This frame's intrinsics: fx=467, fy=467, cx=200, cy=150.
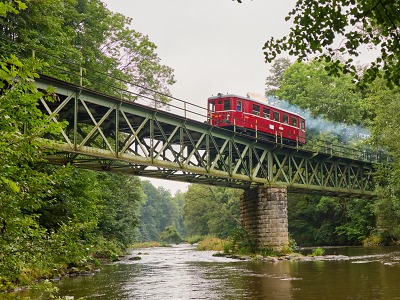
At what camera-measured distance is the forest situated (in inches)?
241

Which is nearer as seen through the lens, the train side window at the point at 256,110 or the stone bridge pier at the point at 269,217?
the stone bridge pier at the point at 269,217

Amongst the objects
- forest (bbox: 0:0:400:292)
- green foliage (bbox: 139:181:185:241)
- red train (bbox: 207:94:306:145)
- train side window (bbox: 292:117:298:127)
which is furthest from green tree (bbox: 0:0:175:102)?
green foliage (bbox: 139:181:185:241)

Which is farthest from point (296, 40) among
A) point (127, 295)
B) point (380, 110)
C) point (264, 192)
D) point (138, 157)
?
point (380, 110)

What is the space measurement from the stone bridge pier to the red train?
4.06 m

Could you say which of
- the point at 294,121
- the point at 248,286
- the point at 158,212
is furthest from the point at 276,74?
the point at 158,212

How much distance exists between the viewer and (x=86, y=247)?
272 inches

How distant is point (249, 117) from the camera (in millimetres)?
34594

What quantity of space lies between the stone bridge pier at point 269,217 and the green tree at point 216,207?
2817cm

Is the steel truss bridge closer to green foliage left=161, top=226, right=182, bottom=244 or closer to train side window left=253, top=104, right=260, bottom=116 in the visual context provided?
train side window left=253, top=104, right=260, bottom=116

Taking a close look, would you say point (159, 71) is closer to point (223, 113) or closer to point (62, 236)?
point (223, 113)

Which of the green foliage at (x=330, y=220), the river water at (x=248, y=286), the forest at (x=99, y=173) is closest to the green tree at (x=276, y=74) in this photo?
the forest at (x=99, y=173)

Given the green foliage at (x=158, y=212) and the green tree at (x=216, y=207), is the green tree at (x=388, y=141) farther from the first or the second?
the green foliage at (x=158, y=212)

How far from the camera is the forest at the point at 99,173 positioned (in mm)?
6117

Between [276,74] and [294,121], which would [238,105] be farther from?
[276,74]
